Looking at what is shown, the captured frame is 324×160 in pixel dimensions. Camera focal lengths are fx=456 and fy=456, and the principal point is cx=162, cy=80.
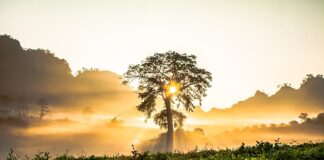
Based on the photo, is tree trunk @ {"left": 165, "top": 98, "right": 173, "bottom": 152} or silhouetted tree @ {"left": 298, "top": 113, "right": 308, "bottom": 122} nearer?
tree trunk @ {"left": 165, "top": 98, "right": 173, "bottom": 152}

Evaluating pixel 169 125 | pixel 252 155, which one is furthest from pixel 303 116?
pixel 252 155

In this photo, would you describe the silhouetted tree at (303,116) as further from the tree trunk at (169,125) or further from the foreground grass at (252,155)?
the foreground grass at (252,155)

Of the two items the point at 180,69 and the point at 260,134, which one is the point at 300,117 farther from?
the point at 180,69

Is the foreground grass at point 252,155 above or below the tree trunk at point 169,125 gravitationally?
below

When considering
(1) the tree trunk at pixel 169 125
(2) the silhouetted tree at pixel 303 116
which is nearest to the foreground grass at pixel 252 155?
(1) the tree trunk at pixel 169 125

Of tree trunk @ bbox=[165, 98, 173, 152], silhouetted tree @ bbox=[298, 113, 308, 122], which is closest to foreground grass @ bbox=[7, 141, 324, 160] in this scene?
tree trunk @ bbox=[165, 98, 173, 152]

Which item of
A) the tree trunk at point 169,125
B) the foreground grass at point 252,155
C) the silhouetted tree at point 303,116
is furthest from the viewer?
the silhouetted tree at point 303,116

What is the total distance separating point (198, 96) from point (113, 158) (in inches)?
1732

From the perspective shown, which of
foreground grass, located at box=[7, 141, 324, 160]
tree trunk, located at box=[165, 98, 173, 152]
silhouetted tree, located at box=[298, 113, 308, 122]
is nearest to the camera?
foreground grass, located at box=[7, 141, 324, 160]

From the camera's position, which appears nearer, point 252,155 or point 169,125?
point 252,155

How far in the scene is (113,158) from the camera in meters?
21.5

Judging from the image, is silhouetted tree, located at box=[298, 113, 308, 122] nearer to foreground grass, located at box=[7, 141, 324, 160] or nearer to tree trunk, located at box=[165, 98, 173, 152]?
tree trunk, located at box=[165, 98, 173, 152]

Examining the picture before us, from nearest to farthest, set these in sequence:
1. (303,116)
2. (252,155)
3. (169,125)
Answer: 1. (252,155)
2. (169,125)
3. (303,116)

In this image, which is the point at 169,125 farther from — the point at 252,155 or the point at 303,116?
the point at 303,116
